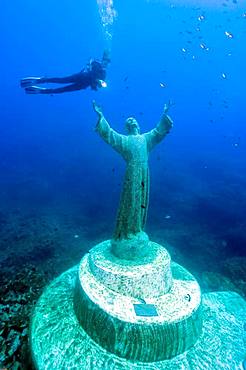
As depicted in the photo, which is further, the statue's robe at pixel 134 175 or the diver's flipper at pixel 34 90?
the diver's flipper at pixel 34 90

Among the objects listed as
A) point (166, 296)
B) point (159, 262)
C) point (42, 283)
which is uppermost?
point (159, 262)

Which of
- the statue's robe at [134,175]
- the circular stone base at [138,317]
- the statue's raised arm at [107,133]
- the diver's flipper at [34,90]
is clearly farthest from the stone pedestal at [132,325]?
the diver's flipper at [34,90]

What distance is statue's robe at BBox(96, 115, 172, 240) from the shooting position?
5.39m

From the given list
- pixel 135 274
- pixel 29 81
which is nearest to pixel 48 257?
pixel 135 274

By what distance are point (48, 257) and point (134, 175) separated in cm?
519

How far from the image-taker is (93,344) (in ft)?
16.2

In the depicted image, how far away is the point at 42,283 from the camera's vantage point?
7.82 meters

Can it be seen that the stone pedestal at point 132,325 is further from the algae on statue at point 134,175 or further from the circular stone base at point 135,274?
the algae on statue at point 134,175

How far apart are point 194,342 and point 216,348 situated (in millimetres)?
384

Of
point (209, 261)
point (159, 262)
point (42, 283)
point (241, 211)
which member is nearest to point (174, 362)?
point (159, 262)

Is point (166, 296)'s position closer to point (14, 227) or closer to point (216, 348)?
point (216, 348)

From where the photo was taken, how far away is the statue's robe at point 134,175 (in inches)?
212

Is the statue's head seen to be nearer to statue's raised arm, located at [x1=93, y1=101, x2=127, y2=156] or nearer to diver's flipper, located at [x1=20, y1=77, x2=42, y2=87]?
statue's raised arm, located at [x1=93, y1=101, x2=127, y2=156]

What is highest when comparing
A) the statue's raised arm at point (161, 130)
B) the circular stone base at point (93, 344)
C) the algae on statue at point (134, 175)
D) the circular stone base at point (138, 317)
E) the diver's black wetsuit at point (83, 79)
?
the diver's black wetsuit at point (83, 79)
